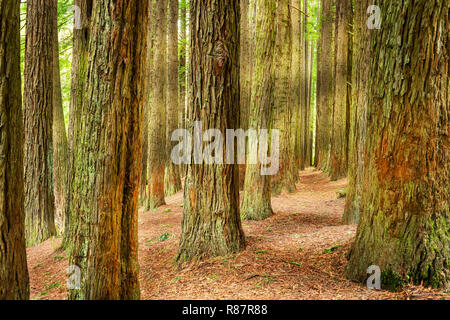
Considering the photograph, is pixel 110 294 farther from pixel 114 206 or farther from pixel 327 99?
pixel 327 99

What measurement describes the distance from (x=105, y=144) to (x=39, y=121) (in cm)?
568

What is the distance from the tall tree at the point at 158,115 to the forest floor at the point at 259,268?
2.38 meters

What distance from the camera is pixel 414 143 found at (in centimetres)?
386

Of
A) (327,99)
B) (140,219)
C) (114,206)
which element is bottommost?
(140,219)

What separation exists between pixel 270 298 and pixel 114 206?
1996 millimetres

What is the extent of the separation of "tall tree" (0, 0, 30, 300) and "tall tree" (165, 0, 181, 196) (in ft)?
28.3

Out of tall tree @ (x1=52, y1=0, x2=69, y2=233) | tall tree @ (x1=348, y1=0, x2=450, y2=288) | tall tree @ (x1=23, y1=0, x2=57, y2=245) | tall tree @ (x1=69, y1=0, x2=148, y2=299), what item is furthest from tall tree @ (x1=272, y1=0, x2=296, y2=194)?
tall tree @ (x1=69, y1=0, x2=148, y2=299)

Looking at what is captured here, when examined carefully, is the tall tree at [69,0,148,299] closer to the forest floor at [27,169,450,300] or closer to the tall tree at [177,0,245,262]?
the forest floor at [27,169,450,300]

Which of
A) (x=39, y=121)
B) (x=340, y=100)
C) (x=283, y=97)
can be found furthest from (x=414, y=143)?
(x=340, y=100)

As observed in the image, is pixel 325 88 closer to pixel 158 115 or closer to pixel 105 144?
pixel 158 115

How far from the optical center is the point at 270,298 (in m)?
3.94

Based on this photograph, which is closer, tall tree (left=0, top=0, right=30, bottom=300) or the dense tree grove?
tall tree (left=0, top=0, right=30, bottom=300)

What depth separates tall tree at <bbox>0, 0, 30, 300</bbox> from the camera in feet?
10.5

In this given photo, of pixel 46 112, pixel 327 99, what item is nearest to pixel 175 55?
pixel 46 112
